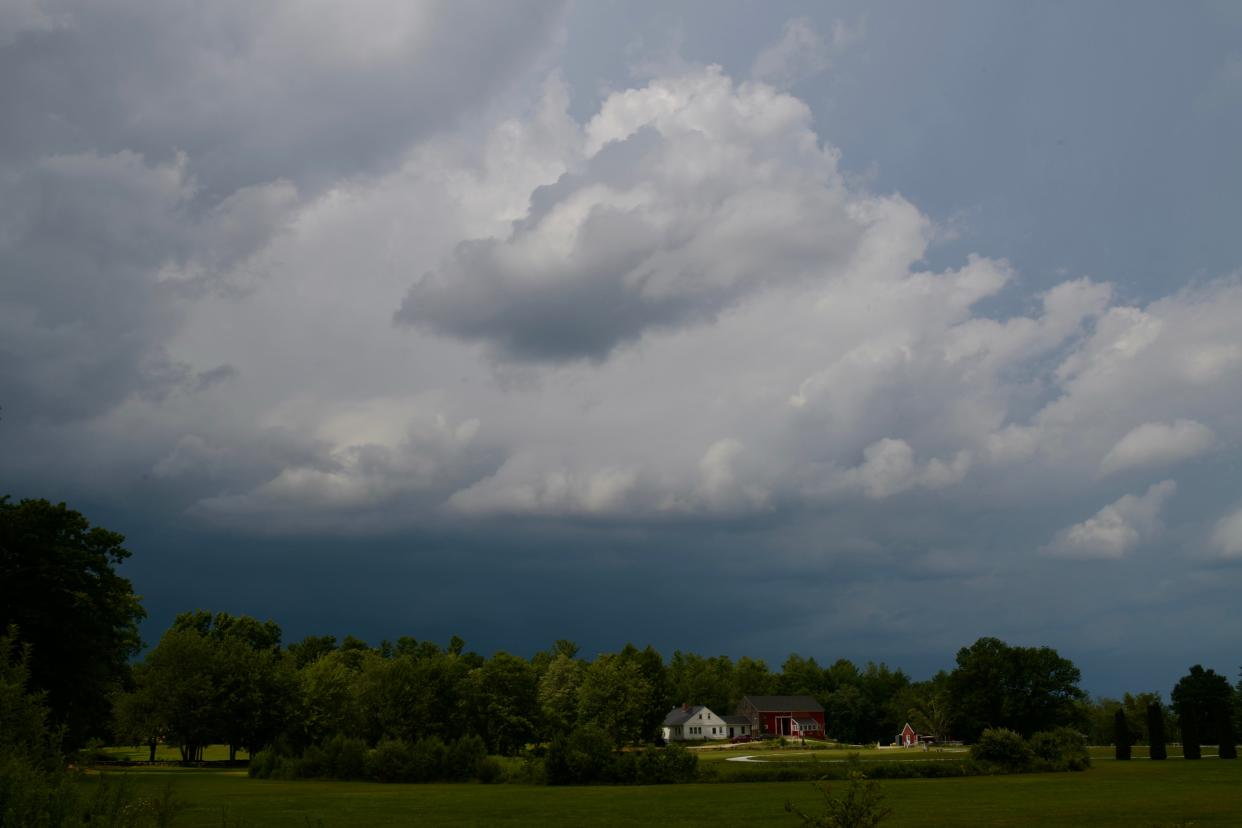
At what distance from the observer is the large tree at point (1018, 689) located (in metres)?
108

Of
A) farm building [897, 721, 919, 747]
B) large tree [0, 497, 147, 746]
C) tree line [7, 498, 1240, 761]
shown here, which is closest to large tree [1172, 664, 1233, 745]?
tree line [7, 498, 1240, 761]

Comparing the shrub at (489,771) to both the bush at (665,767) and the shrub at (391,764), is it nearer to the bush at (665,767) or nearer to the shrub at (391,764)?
the shrub at (391,764)

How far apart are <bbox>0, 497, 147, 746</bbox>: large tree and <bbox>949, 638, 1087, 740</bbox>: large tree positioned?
8862 centimetres

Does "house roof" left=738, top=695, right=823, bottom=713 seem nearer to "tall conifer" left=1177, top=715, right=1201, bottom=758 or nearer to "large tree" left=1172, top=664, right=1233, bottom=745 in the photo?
"large tree" left=1172, top=664, right=1233, bottom=745

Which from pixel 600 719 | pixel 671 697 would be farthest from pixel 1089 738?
pixel 600 719

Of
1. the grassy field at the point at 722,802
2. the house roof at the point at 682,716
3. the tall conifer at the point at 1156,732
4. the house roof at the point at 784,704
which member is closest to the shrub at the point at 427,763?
the grassy field at the point at 722,802

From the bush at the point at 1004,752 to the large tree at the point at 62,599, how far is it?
54.7 m

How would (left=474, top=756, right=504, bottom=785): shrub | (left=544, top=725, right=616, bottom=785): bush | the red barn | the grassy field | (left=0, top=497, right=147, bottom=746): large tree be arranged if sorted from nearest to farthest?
the grassy field
(left=0, top=497, right=147, bottom=746): large tree
(left=544, top=725, right=616, bottom=785): bush
(left=474, top=756, right=504, bottom=785): shrub
the red barn

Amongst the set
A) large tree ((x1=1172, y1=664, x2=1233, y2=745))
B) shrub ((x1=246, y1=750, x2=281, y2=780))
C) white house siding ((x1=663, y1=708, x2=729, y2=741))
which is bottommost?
white house siding ((x1=663, y1=708, x2=729, y2=741))

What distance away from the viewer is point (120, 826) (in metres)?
10.4

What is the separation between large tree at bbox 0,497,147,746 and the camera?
5103cm

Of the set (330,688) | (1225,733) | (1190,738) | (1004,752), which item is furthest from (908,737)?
(330,688)

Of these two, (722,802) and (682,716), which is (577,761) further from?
(682,716)

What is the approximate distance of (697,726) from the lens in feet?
514
